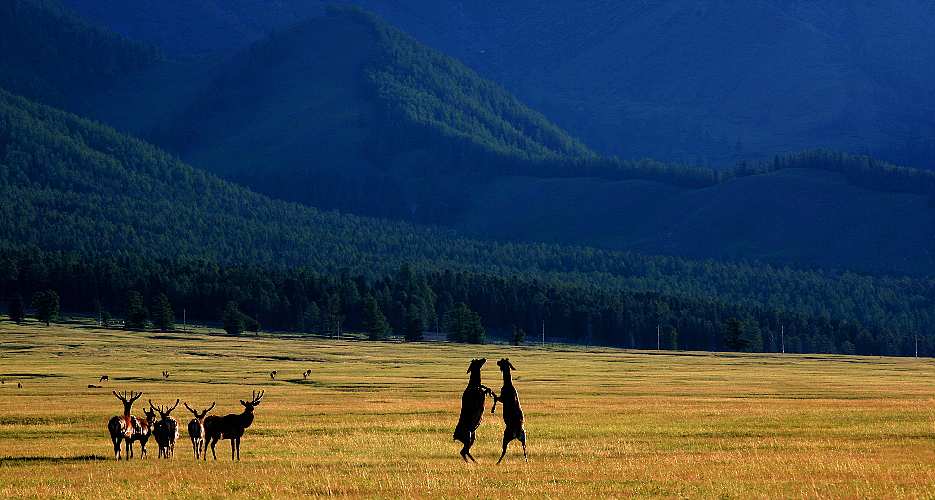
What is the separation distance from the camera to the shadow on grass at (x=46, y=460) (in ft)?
144

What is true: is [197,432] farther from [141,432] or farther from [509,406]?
[509,406]

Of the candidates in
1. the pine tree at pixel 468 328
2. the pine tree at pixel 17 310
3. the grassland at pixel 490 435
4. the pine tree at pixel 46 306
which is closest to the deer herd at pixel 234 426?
the grassland at pixel 490 435

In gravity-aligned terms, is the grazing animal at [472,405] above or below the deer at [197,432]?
above

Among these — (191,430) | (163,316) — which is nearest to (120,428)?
(191,430)

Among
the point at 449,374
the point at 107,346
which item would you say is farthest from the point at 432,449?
the point at 107,346

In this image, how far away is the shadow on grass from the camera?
1725 inches

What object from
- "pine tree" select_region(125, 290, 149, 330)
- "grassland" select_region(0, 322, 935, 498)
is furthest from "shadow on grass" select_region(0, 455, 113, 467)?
"pine tree" select_region(125, 290, 149, 330)

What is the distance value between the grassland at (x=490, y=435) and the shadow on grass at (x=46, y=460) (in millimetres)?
123

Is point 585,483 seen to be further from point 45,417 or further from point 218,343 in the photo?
point 218,343

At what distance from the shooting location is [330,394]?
80.4 m

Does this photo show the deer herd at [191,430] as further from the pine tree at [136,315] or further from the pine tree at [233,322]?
the pine tree at [233,322]

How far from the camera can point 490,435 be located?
53188mm

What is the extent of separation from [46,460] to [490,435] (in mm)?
16503

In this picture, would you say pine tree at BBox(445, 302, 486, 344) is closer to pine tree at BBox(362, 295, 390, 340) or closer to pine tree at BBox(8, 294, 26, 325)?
pine tree at BBox(362, 295, 390, 340)
